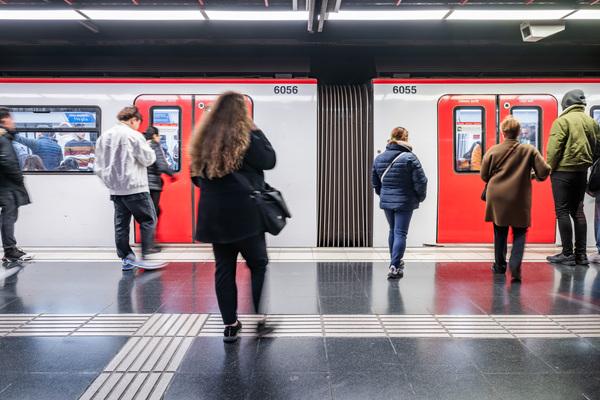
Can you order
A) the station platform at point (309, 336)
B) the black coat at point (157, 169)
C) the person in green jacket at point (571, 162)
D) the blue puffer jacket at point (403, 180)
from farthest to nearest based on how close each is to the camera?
the black coat at point (157, 169)
the person in green jacket at point (571, 162)
the blue puffer jacket at point (403, 180)
the station platform at point (309, 336)

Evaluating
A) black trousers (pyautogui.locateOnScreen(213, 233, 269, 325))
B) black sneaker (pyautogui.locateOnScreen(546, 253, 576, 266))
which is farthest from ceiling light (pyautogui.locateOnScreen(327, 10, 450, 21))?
black trousers (pyautogui.locateOnScreen(213, 233, 269, 325))

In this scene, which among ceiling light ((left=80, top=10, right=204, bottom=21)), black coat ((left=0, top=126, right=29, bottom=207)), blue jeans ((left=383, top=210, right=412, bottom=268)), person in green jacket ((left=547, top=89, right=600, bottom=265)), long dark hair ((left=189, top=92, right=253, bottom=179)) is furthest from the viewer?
ceiling light ((left=80, top=10, right=204, bottom=21))

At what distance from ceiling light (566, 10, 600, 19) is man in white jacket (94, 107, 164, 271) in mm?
5415

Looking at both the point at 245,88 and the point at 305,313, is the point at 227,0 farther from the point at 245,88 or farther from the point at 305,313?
the point at 305,313

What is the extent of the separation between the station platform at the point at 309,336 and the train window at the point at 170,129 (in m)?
1.78

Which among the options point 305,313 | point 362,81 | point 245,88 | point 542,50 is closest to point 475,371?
point 305,313

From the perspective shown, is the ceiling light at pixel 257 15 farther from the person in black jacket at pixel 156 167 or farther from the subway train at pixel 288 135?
the person in black jacket at pixel 156 167

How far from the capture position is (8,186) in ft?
15.8

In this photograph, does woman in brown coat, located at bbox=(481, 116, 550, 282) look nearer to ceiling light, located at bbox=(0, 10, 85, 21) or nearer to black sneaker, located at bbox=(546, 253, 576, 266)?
black sneaker, located at bbox=(546, 253, 576, 266)

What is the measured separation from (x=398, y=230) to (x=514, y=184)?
1.20 meters

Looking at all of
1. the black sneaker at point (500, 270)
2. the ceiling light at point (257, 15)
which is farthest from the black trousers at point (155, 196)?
the black sneaker at point (500, 270)

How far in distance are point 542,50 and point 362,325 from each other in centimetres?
722

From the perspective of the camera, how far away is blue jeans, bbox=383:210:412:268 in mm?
4297

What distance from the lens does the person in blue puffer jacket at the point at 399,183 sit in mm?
4184
